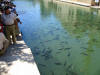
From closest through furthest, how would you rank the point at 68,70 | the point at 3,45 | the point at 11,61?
the point at 11,61, the point at 3,45, the point at 68,70

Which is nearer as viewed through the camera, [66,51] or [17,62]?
[17,62]

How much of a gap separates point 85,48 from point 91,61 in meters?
1.69

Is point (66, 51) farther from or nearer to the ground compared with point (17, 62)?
nearer to the ground

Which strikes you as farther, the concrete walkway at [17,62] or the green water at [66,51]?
the green water at [66,51]

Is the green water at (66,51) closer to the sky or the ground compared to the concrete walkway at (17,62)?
closer to the ground

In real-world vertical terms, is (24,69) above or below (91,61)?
above

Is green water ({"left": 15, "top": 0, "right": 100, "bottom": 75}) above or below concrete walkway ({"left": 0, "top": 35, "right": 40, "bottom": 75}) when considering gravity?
below

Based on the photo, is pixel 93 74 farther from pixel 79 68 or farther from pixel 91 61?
pixel 91 61

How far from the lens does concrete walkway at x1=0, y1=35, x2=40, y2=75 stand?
16.6 ft

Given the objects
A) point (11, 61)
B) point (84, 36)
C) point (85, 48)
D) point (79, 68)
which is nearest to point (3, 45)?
point (11, 61)

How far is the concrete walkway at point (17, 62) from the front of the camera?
16.6 ft

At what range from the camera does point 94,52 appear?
342 inches

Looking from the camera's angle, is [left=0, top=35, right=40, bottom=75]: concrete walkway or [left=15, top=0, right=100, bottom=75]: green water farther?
[left=15, top=0, right=100, bottom=75]: green water

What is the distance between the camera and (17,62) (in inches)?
224
